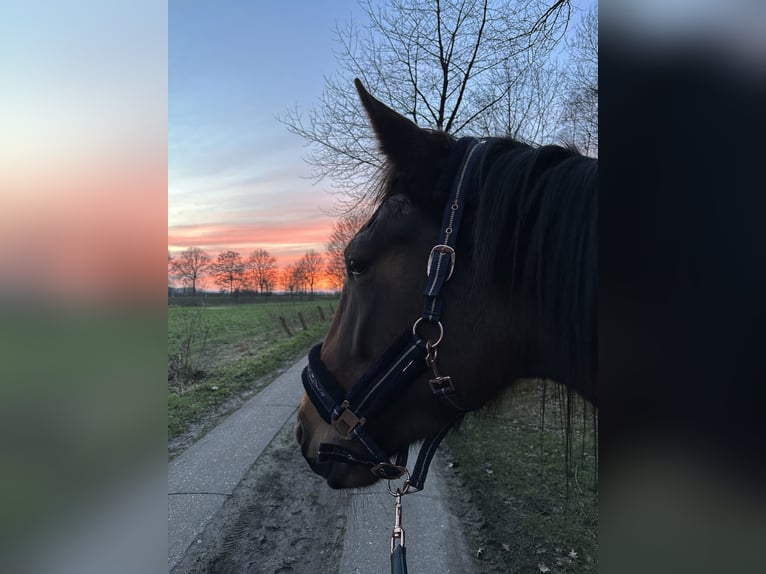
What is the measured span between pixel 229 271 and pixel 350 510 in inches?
406

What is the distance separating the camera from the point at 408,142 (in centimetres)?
146

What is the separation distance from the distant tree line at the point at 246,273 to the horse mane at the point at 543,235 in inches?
38.8

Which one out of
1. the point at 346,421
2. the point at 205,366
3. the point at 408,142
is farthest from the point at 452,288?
the point at 205,366

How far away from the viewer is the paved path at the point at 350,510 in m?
3.03

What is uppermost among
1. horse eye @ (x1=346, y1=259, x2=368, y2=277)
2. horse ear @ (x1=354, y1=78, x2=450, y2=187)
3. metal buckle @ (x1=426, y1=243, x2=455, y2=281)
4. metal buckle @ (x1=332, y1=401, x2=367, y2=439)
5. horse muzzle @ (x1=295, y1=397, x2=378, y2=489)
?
horse ear @ (x1=354, y1=78, x2=450, y2=187)

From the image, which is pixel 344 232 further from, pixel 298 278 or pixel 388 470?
pixel 298 278

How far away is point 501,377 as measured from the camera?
1425mm

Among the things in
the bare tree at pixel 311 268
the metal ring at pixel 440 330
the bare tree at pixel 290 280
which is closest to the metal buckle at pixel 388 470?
the metal ring at pixel 440 330

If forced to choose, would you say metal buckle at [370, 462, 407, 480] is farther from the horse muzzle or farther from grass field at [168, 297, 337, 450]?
grass field at [168, 297, 337, 450]

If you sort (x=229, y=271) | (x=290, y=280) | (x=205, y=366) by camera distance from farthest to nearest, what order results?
(x=290, y=280), (x=229, y=271), (x=205, y=366)

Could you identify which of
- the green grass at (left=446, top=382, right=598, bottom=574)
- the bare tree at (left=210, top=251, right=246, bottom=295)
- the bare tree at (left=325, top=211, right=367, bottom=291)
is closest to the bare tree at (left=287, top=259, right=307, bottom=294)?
the bare tree at (left=325, top=211, right=367, bottom=291)

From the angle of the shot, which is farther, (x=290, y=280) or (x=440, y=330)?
(x=290, y=280)

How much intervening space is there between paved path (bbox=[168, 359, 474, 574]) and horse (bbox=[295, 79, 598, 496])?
191 cm

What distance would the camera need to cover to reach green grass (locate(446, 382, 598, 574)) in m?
2.64
